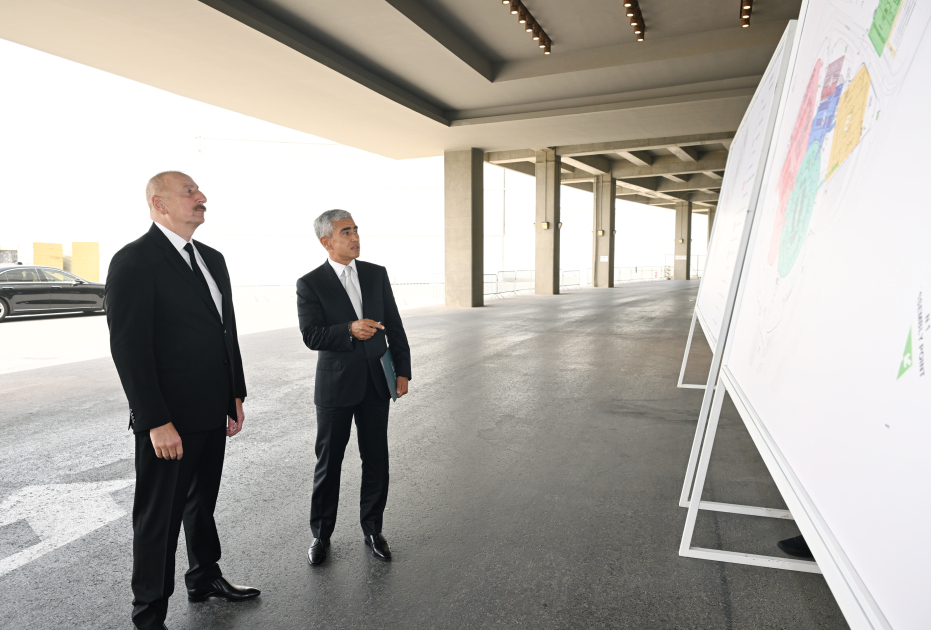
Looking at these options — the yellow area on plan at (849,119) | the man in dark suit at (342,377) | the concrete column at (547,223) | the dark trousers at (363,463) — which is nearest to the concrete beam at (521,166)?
the concrete column at (547,223)

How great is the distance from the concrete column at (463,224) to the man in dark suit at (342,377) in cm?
1549

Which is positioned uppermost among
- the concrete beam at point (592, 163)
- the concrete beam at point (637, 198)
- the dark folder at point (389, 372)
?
the concrete beam at point (592, 163)

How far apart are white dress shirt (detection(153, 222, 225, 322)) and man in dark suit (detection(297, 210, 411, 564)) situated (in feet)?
1.52

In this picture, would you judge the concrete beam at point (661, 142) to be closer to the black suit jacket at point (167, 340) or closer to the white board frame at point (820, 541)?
the white board frame at point (820, 541)

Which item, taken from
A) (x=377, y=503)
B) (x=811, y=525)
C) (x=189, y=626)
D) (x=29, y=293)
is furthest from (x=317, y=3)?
(x=29, y=293)

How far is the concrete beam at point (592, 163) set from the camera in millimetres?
25781

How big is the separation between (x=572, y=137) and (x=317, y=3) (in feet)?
30.6

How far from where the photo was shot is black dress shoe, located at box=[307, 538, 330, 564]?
2.99 meters

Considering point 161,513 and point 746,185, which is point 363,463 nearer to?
point 161,513

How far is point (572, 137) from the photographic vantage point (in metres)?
16.5

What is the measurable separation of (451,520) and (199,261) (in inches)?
79.5

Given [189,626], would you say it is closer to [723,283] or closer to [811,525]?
[811,525]

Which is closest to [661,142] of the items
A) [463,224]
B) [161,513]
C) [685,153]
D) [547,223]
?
[547,223]

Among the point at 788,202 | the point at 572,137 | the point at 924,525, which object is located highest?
the point at 572,137
